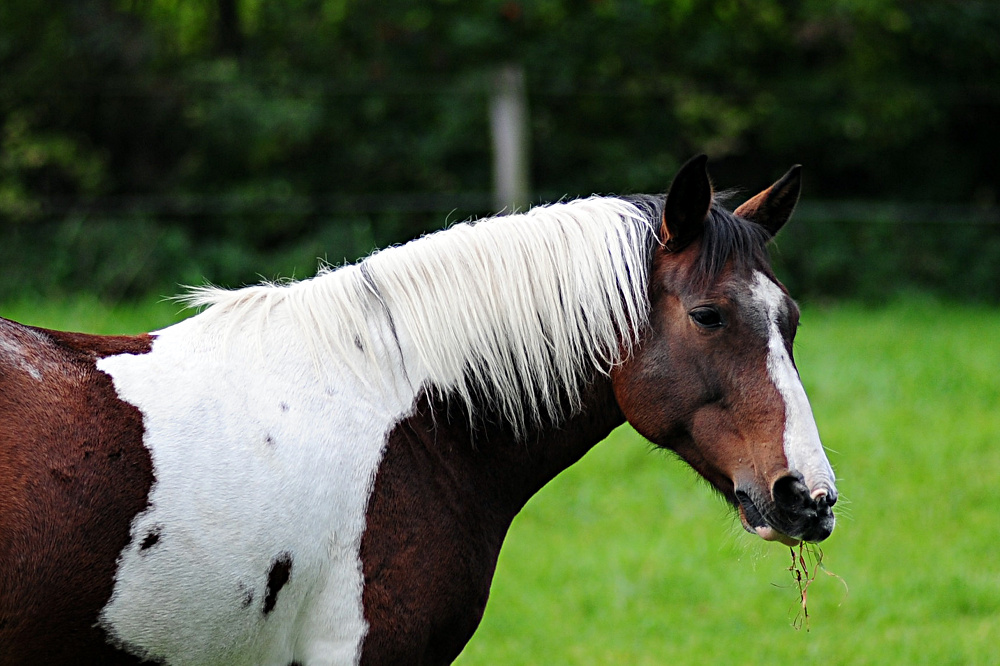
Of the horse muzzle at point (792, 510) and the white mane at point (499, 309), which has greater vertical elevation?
the white mane at point (499, 309)

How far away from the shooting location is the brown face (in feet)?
6.75

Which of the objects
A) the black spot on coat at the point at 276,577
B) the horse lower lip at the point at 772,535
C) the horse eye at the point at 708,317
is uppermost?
the horse eye at the point at 708,317

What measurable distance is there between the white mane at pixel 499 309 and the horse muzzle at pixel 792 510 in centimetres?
46

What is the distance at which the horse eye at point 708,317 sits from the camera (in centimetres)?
218

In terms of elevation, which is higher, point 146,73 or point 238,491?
point 146,73

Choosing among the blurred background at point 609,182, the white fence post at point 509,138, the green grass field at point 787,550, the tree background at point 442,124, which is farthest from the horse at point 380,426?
the tree background at point 442,124

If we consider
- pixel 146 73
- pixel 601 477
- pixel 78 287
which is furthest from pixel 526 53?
pixel 601 477

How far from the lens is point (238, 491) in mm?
1984

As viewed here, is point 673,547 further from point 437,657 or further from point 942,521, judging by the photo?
point 437,657

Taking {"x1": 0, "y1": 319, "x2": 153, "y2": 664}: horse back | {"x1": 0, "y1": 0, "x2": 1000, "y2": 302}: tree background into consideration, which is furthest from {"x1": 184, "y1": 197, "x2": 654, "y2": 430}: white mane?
{"x1": 0, "y1": 0, "x2": 1000, "y2": 302}: tree background

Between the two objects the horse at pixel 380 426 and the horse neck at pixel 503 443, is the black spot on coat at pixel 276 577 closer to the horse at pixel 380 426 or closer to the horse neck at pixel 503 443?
the horse at pixel 380 426

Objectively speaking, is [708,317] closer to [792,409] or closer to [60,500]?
[792,409]

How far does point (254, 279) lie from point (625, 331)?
7.40 metres

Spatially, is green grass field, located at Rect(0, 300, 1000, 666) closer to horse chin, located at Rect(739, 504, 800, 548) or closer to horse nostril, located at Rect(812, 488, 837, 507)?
horse chin, located at Rect(739, 504, 800, 548)
